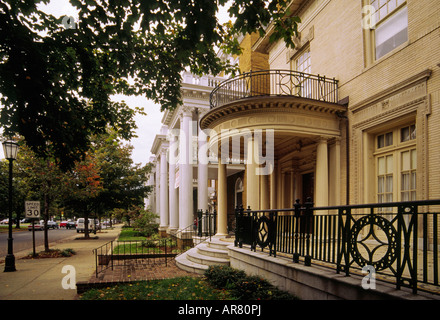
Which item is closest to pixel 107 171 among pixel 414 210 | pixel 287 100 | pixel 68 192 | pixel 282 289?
pixel 68 192

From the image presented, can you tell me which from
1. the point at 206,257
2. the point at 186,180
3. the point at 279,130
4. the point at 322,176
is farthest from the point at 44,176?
the point at 322,176

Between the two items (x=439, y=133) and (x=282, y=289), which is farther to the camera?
(x=439, y=133)

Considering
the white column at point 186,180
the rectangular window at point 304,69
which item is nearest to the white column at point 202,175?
the white column at point 186,180

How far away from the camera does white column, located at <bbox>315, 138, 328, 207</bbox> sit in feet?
29.7

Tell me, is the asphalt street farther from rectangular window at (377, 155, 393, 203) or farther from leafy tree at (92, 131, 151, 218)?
rectangular window at (377, 155, 393, 203)

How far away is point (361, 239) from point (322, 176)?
14.1ft

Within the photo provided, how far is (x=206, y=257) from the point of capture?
9344 millimetres

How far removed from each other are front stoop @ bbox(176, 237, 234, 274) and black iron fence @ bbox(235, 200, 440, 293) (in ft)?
3.12

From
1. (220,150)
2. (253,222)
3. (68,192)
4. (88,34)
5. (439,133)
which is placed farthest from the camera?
(68,192)

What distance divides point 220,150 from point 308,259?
677 centimetres

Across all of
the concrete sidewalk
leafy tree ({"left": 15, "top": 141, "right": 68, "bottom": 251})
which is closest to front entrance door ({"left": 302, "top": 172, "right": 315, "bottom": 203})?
the concrete sidewalk

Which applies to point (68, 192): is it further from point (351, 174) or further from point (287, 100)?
point (351, 174)

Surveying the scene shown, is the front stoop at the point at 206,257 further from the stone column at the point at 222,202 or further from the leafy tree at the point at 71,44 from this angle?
the leafy tree at the point at 71,44

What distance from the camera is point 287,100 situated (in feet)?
29.3
